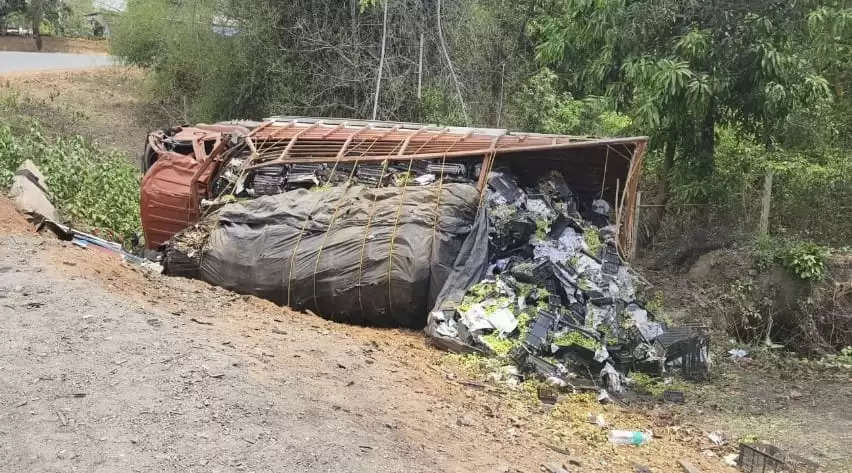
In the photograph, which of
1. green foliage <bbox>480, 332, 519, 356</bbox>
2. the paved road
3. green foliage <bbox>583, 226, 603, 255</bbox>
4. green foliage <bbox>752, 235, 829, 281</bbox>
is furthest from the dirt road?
the paved road

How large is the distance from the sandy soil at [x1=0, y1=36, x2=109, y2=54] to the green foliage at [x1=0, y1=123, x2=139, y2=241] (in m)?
23.2

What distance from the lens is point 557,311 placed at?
7090 mm

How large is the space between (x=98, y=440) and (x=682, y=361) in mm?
5236

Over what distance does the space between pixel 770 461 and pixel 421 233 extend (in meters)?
3.75

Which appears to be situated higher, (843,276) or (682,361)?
(843,276)

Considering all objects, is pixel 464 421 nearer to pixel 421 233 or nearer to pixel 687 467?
pixel 687 467

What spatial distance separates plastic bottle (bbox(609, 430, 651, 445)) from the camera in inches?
211

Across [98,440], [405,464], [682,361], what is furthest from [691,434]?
[98,440]

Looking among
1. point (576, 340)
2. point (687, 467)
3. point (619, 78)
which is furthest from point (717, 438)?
point (619, 78)

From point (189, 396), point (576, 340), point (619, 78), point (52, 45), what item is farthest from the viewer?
point (52, 45)

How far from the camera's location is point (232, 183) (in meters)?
8.73

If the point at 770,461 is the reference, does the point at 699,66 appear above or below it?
above

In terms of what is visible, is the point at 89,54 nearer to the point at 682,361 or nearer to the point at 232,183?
the point at 232,183

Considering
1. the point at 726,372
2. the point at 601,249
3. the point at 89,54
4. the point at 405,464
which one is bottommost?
the point at 726,372
